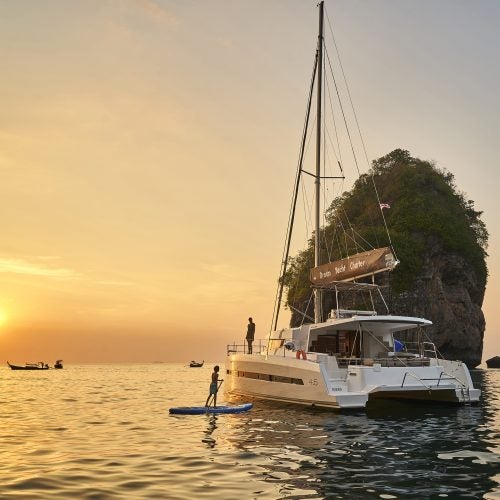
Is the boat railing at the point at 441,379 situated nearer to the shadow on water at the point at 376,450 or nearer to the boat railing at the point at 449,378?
the boat railing at the point at 449,378

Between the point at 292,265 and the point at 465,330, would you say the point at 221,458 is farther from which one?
the point at 292,265

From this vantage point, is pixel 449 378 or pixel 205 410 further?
pixel 449 378

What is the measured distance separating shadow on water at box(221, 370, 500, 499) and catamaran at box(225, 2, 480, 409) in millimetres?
813

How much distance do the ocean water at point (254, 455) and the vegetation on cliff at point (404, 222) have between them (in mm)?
51019

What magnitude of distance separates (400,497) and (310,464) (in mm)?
2785

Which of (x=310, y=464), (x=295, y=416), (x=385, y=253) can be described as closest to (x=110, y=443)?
(x=310, y=464)

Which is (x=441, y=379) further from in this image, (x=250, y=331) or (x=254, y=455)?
(x=254, y=455)

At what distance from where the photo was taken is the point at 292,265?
84812 mm

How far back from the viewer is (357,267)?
23.8 m

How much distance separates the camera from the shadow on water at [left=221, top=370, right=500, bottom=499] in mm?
9539

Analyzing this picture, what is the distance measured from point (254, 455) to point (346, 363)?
11.0 meters

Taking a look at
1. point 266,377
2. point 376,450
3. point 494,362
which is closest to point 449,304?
point 494,362

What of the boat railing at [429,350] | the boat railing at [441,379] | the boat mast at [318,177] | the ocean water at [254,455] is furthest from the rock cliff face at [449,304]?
the ocean water at [254,455]

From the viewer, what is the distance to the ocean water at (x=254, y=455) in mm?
9352
